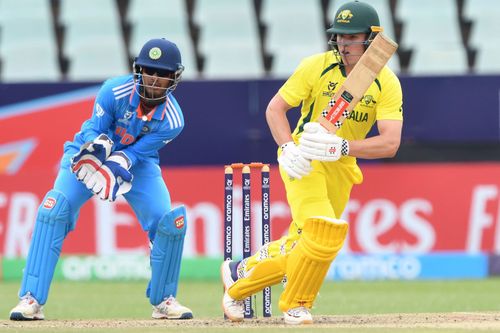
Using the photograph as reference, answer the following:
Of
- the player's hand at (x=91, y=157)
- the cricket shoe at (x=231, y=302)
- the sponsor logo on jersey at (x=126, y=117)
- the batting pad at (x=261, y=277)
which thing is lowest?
the cricket shoe at (x=231, y=302)

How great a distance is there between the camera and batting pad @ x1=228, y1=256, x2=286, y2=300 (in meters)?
6.24

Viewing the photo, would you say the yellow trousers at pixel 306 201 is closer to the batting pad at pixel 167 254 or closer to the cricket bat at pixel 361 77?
the cricket bat at pixel 361 77

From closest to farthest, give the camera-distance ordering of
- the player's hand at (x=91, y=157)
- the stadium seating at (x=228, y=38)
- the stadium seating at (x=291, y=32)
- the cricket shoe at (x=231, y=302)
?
the player's hand at (x=91, y=157)
the cricket shoe at (x=231, y=302)
the stadium seating at (x=228, y=38)
the stadium seating at (x=291, y=32)

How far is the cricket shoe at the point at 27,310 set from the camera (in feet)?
21.1

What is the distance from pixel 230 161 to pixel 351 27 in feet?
17.7

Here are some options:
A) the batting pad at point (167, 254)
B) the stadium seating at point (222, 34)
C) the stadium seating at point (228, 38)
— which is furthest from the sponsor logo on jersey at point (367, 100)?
the stadium seating at point (228, 38)

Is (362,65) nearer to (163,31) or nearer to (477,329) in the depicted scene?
(477,329)

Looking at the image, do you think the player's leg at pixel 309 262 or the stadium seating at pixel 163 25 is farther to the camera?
the stadium seating at pixel 163 25

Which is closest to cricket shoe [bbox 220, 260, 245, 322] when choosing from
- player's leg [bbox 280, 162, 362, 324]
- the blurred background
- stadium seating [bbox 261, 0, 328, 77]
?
player's leg [bbox 280, 162, 362, 324]

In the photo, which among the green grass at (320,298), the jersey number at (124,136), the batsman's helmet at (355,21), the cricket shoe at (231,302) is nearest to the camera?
the batsman's helmet at (355,21)

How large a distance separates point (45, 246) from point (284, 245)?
1.25 metres

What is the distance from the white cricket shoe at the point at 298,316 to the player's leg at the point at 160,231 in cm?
77

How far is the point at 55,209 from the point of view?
6.50 metres

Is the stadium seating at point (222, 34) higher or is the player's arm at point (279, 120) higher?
the player's arm at point (279, 120)
